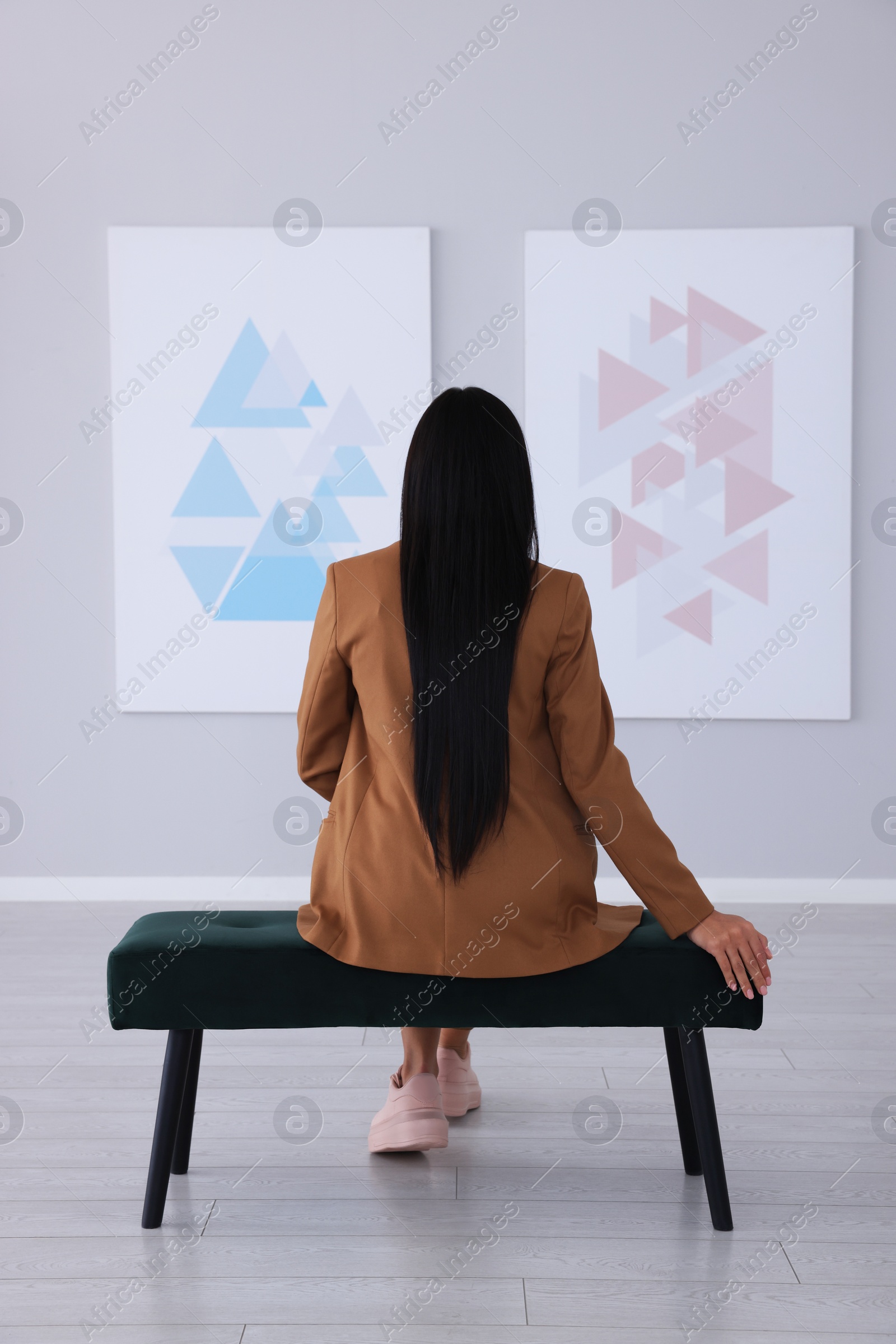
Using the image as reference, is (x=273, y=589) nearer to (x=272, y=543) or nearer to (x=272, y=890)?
(x=272, y=543)

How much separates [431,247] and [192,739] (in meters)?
1.78

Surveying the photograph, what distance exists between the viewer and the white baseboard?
11.4 feet

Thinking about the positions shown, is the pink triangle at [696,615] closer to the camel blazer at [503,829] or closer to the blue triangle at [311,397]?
the blue triangle at [311,397]

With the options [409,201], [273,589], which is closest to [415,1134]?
[273,589]

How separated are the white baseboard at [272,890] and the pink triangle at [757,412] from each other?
1.37 metres

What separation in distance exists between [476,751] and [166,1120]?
2.29 ft

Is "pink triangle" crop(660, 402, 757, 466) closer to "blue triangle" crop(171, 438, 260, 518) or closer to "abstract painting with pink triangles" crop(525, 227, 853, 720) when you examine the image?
"abstract painting with pink triangles" crop(525, 227, 853, 720)

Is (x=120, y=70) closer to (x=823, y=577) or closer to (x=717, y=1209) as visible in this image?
(x=823, y=577)

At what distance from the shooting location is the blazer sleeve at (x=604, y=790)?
150cm

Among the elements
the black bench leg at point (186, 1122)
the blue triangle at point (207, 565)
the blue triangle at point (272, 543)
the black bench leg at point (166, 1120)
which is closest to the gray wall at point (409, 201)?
the blue triangle at point (207, 565)

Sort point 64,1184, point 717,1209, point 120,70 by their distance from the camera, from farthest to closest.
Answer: point 120,70, point 64,1184, point 717,1209

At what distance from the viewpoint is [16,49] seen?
3410 mm

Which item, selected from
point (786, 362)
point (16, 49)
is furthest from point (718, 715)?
point (16, 49)

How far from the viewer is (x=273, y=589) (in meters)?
3.45
